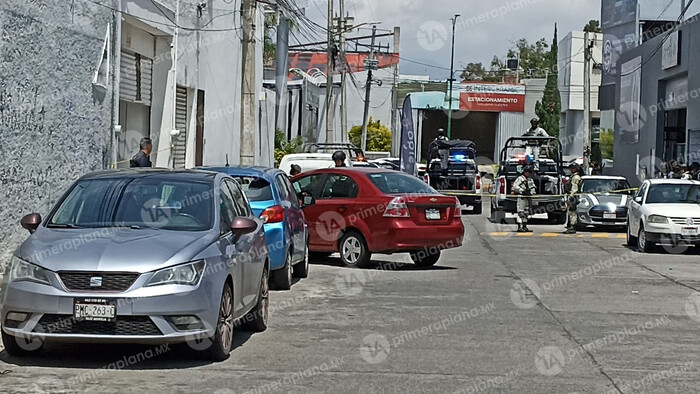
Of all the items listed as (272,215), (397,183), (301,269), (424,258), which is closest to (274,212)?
(272,215)

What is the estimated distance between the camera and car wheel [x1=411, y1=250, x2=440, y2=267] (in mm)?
17125

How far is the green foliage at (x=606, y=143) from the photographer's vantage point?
2478 inches

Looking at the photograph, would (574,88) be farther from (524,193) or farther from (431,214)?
(431,214)

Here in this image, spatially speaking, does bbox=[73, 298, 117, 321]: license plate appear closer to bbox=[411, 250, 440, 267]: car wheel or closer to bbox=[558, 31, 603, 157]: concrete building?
bbox=[411, 250, 440, 267]: car wheel

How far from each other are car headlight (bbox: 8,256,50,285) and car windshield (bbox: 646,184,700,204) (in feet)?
54.7

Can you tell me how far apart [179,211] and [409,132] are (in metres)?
24.6

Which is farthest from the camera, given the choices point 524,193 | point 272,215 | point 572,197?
point 524,193

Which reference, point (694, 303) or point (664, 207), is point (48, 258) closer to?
point (694, 303)

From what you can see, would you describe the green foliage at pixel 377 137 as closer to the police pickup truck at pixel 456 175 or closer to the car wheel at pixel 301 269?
the police pickup truck at pixel 456 175

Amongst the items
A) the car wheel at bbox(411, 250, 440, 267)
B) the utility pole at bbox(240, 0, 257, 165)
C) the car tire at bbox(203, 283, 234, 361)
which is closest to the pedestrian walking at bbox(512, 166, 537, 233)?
the utility pole at bbox(240, 0, 257, 165)

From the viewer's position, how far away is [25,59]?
13781 millimetres

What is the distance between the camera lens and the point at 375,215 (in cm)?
1608

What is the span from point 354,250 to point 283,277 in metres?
3.15

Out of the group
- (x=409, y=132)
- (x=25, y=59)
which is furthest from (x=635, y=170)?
(x=25, y=59)
